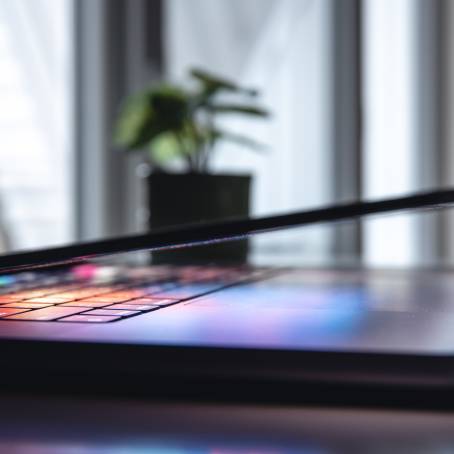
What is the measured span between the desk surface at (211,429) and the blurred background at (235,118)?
49.2 inches

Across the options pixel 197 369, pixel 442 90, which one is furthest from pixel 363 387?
pixel 442 90

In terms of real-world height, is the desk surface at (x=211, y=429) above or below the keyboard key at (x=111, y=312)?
below

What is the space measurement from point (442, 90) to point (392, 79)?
0.10 metres

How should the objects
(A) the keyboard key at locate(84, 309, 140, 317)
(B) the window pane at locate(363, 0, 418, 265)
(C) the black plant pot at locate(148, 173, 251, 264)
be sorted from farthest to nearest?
1. (B) the window pane at locate(363, 0, 418, 265)
2. (C) the black plant pot at locate(148, 173, 251, 264)
3. (A) the keyboard key at locate(84, 309, 140, 317)

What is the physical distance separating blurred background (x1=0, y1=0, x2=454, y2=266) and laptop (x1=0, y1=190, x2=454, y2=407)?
116 cm

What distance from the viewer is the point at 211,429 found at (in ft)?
0.70

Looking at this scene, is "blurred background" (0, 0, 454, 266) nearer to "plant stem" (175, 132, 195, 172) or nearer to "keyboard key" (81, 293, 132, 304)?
"plant stem" (175, 132, 195, 172)

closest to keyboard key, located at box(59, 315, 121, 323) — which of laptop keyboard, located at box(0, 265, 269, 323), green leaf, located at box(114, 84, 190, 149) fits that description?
laptop keyboard, located at box(0, 265, 269, 323)

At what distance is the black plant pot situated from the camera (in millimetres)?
912

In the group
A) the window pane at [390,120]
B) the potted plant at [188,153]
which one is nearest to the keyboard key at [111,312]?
the potted plant at [188,153]

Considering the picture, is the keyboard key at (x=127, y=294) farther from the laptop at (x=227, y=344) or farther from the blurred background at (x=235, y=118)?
the blurred background at (x=235, y=118)

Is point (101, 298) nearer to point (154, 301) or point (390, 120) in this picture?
point (154, 301)

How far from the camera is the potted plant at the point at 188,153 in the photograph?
0.91 meters

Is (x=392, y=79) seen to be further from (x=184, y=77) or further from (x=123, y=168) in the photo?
(x=123, y=168)
